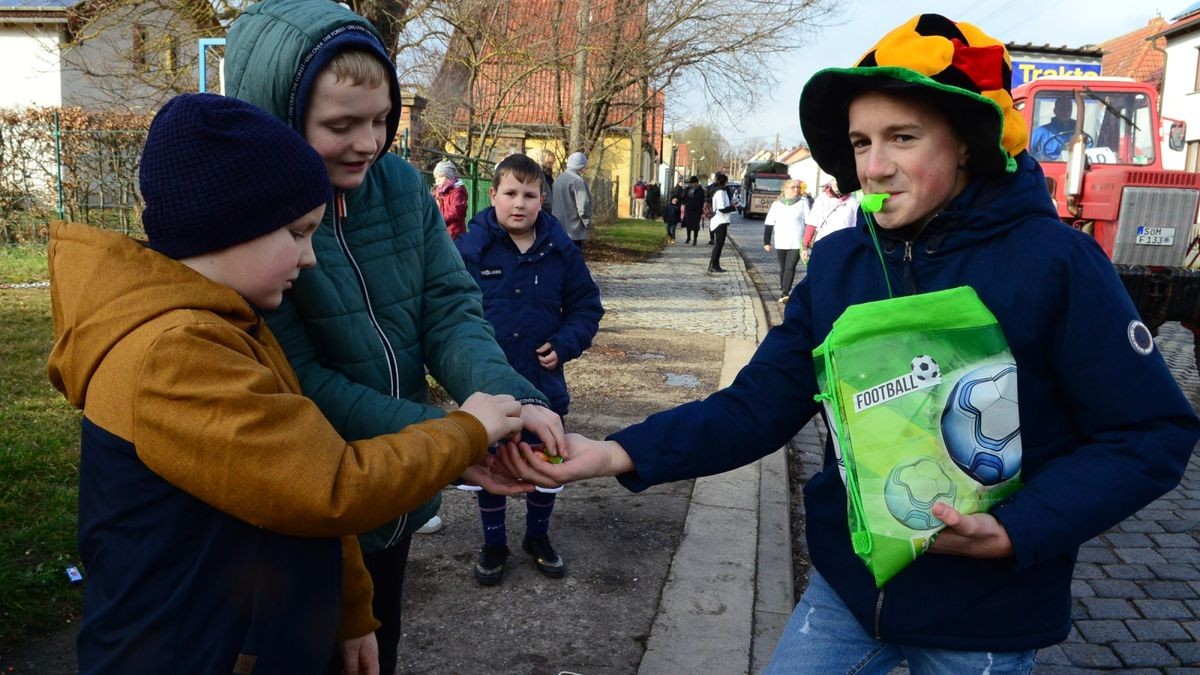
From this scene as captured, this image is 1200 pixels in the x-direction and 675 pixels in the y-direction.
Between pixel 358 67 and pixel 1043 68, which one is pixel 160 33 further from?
pixel 1043 68

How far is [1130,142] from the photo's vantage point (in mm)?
10586

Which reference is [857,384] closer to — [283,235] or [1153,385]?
[1153,385]

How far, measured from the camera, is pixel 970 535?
1.66m

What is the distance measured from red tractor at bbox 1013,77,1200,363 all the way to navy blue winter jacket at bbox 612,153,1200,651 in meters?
7.52

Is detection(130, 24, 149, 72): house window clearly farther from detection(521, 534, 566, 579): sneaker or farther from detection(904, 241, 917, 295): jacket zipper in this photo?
detection(904, 241, 917, 295): jacket zipper

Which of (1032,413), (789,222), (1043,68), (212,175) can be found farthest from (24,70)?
(1032,413)

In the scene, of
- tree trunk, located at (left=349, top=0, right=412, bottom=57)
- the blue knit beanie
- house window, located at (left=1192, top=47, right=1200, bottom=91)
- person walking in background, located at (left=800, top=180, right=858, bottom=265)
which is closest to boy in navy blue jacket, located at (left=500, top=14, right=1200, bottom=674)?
the blue knit beanie

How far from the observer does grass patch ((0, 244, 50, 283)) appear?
12500 mm

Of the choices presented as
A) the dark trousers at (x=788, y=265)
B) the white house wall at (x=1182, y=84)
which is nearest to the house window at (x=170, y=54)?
the dark trousers at (x=788, y=265)

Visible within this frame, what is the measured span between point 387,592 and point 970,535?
4.58ft

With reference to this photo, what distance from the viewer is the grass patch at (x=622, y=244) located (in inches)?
810

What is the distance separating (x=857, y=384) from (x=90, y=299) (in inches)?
51.4

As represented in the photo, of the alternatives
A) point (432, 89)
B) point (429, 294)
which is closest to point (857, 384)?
point (429, 294)

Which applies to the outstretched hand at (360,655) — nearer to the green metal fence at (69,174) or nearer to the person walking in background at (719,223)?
the green metal fence at (69,174)
